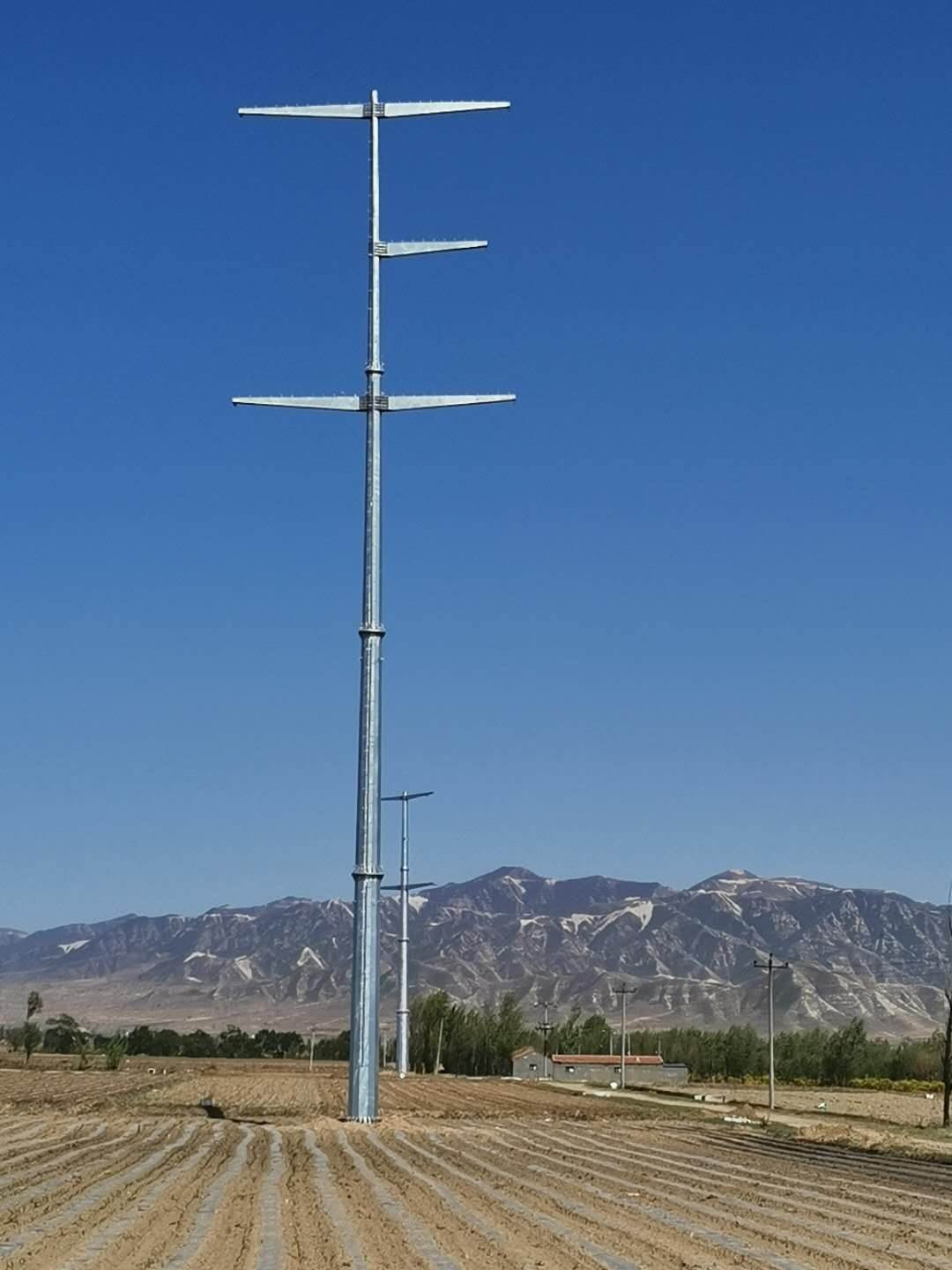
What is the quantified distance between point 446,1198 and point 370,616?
2112cm

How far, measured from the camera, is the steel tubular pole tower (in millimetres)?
44562

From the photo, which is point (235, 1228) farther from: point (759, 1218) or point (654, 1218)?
point (759, 1218)

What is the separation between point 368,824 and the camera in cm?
4478

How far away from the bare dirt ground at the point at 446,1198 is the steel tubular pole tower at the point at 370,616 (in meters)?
2.18

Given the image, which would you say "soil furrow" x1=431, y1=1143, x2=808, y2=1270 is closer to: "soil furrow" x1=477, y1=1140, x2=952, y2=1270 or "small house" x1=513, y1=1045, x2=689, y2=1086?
"soil furrow" x1=477, y1=1140, x2=952, y2=1270

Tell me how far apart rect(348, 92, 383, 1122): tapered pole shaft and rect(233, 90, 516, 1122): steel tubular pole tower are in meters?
0.02

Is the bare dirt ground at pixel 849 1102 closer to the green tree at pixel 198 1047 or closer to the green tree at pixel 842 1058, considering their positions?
the green tree at pixel 842 1058

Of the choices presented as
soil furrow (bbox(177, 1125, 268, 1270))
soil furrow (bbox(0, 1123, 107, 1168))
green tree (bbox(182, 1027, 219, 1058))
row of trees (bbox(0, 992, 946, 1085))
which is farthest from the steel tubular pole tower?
green tree (bbox(182, 1027, 219, 1058))

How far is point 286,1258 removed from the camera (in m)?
19.2

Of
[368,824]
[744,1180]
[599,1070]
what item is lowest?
[599,1070]

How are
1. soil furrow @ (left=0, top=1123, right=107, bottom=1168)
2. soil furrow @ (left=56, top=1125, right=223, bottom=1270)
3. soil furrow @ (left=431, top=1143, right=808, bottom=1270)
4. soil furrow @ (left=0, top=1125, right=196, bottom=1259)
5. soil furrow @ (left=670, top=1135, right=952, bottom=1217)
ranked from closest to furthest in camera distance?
soil furrow @ (left=56, top=1125, right=223, bottom=1270) → soil furrow @ (left=431, top=1143, right=808, bottom=1270) → soil furrow @ (left=0, top=1125, right=196, bottom=1259) → soil furrow @ (left=670, top=1135, right=952, bottom=1217) → soil furrow @ (left=0, top=1123, right=107, bottom=1168)

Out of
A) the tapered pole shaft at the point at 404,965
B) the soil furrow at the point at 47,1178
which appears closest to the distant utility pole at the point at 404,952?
the tapered pole shaft at the point at 404,965

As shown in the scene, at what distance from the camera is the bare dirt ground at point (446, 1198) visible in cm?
2008

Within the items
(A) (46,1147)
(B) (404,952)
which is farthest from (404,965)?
(A) (46,1147)
